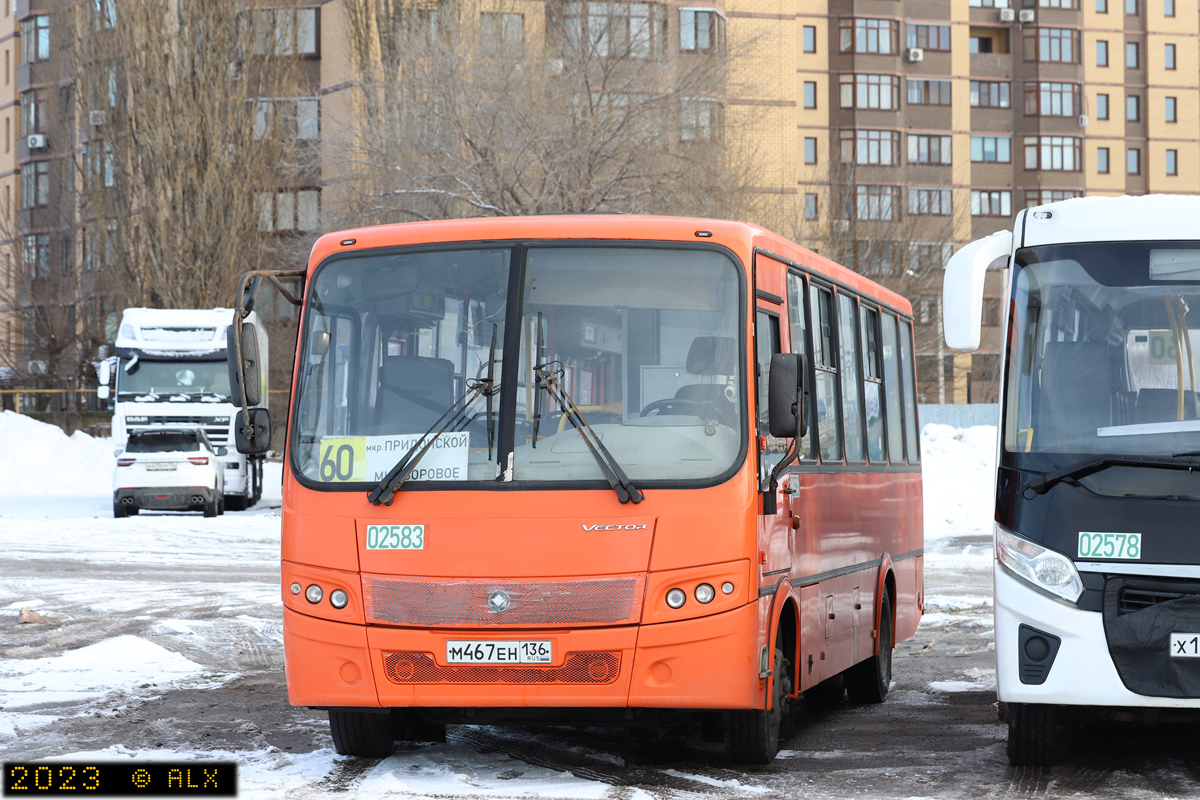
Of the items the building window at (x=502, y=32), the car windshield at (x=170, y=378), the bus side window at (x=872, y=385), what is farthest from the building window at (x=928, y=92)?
the bus side window at (x=872, y=385)

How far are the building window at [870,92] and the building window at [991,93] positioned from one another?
18.5ft

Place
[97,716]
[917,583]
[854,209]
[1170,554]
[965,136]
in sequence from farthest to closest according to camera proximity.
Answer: [965,136]
[854,209]
[917,583]
[97,716]
[1170,554]

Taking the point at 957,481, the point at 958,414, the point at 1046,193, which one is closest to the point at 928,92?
the point at 1046,193

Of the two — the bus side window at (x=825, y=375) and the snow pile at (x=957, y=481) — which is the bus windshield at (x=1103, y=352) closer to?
the bus side window at (x=825, y=375)

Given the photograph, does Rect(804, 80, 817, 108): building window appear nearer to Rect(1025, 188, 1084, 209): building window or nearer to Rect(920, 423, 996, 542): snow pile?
Rect(1025, 188, 1084, 209): building window

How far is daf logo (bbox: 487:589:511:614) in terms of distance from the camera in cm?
757

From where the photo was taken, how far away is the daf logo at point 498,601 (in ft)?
24.8

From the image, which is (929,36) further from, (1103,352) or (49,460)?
(1103,352)

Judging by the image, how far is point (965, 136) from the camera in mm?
74938

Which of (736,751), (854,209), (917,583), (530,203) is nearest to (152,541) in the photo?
(530,203)

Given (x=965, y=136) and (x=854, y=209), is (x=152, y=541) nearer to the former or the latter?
(x=854, y=209)

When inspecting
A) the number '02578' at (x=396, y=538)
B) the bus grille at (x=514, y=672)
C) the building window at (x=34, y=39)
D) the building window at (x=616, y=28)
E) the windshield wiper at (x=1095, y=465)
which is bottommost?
the bus grille at (x=514, y=672)

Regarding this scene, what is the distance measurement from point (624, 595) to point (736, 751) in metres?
1.19

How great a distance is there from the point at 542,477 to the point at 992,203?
234 ft
